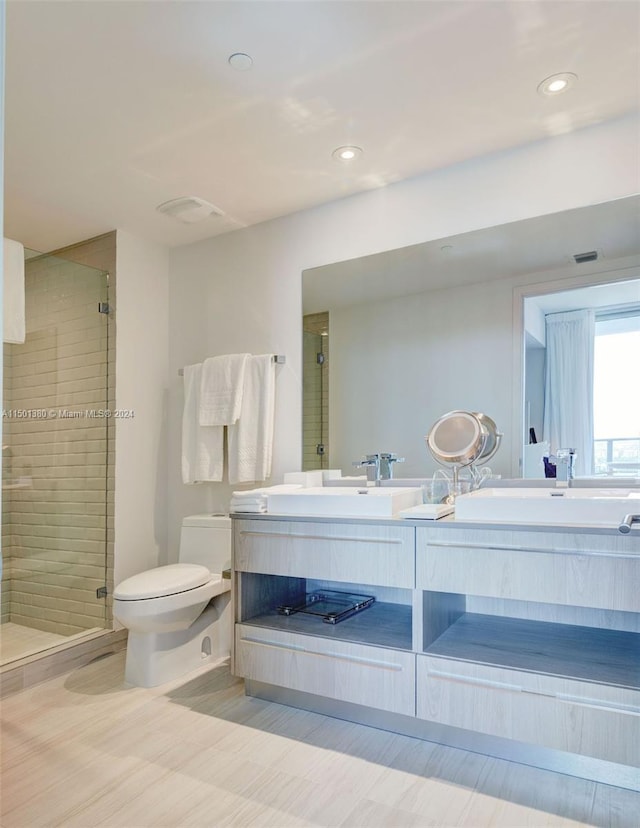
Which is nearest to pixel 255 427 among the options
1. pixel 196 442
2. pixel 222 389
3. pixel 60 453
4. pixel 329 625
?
pixel 222 389

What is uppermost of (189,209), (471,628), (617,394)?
(189,209)

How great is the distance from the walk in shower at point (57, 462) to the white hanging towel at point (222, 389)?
54 cm

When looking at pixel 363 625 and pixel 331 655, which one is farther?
pixel 363 625

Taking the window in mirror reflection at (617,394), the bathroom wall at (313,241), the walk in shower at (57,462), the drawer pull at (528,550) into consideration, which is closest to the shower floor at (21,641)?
the walk in shower at (57,462)

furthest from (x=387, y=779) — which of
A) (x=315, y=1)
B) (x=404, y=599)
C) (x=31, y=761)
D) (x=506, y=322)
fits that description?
(x=315, y=1)

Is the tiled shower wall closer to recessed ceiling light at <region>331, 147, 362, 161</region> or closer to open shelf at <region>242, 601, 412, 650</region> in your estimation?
open shelf at <region>242, 601, 412, 650</region>

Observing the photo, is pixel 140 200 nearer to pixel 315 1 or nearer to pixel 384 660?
pixel 315 1

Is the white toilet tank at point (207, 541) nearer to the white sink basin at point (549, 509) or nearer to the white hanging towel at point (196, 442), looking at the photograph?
the white hanging towel at point (196, 442)

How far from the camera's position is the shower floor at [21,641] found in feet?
8.64

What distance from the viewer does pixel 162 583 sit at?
2.49 meters

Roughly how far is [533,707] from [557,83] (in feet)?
6.60

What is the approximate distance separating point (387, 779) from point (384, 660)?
0.35 meters

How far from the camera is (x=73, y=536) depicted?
3062 millimetres

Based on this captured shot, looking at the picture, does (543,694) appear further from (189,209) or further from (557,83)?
(189,209)
